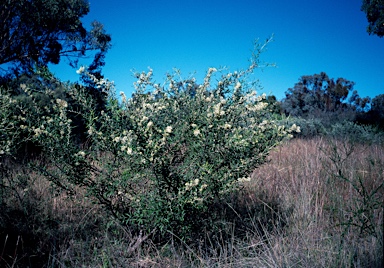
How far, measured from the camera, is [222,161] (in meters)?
2.24

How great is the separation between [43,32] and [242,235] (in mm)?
9953

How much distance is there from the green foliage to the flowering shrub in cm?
1305

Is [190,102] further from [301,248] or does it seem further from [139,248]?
[301,248]

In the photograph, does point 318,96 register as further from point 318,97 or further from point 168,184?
point 168,184

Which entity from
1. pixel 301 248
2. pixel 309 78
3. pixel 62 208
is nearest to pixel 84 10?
pixel 62 208

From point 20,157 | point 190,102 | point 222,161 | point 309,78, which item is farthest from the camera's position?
point 309,78

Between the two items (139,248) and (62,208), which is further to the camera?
(62,208)

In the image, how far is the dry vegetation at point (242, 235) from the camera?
2.10 metres

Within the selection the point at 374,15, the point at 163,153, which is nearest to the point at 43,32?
the point at 163,153

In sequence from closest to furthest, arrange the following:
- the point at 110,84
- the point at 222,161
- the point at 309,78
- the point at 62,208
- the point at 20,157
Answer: the point at 222,161, the point at 110,84, the point at 62,208, the point at 20,157, the point at 309,78

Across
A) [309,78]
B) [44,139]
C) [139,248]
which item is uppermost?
[309,78]

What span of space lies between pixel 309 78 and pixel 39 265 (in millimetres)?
26373

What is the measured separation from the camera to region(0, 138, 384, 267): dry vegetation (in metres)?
2.10

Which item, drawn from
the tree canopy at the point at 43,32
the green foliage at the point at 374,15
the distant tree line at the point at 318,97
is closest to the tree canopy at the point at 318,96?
the distant tree line at the point at 318,97
